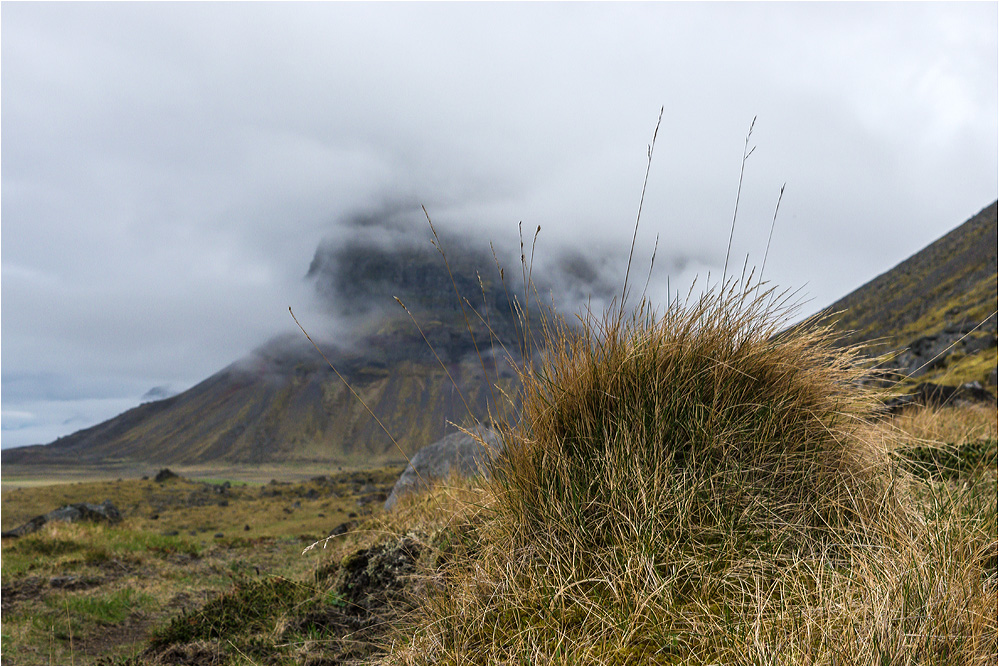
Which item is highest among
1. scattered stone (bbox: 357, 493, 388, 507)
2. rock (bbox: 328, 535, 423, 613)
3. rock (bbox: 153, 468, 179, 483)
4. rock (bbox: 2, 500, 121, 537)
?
rock (bbox: 328, 535, 423, 613)

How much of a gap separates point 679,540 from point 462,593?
103 centimetres

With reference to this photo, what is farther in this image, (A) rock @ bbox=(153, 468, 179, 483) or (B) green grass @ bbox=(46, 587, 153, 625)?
(A) rock @ bbox=(153, 468, 179, 483)

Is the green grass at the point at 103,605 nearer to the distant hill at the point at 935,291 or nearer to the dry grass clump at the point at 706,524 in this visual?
the dry grass clump at the point at 706,524

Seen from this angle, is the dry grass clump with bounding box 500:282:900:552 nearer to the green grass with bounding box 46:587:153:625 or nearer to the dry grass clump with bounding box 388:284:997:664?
the dry grass clump with bounding box 388:284:997:664

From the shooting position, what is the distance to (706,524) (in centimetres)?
247

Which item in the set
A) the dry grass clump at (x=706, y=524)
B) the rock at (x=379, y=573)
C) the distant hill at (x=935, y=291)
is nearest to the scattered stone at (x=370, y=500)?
the rock at (x=379, y=573)

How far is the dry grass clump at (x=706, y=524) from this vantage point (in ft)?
6.36

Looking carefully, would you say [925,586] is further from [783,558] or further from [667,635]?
[667,635]

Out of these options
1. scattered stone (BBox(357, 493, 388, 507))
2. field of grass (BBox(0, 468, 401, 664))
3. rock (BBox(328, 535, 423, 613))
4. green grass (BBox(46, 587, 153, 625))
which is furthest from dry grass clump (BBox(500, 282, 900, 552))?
scattered stone (BBox(357, 493, 388, 507))

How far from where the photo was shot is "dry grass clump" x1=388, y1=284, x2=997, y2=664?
1938 millimetres

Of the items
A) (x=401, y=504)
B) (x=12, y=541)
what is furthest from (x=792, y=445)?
(x=12, y=541)

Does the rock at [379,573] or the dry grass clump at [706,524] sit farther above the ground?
the dry grass clump at [706,524]

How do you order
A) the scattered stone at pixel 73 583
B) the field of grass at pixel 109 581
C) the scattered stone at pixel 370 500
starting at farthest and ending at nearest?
the scattered stone at pixel 370 500 < the scattered stone at pixel 73 583 < the field of grass at pixel 109 581

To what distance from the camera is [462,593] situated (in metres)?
2.50
